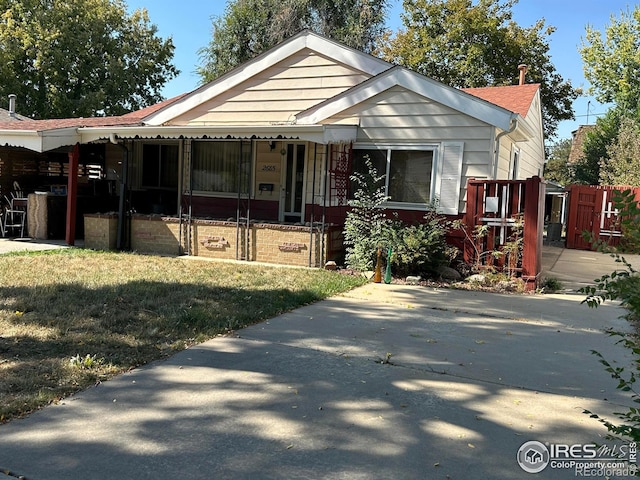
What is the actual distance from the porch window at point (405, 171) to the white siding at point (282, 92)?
204cm

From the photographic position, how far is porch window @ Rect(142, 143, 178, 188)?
14.0 metres

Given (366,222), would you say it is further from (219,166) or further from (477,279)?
(219,166)

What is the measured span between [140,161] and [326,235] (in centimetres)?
682

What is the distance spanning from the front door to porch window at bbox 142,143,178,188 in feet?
11.3

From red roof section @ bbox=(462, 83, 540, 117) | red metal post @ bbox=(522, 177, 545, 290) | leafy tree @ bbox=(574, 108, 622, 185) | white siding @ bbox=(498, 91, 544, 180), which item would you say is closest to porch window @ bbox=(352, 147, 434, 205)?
white siding @ bbox=(498, 91, 544, 180)

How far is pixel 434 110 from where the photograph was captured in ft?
32.3

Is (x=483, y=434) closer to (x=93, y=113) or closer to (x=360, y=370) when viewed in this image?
(x=360, y=370)

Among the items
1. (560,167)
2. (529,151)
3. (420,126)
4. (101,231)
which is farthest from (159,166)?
(560,167)

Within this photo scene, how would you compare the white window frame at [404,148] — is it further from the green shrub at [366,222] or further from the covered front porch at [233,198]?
the covered front porch at [233,198]

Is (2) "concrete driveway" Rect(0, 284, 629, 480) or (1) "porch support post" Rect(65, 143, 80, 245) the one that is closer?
(2) "concrete driveway" Rect(0, 284, 629, 480)

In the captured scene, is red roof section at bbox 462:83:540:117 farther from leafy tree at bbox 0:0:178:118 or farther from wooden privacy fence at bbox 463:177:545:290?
leafy tree at bbox 0:0:178:118

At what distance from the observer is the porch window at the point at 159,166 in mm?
13961

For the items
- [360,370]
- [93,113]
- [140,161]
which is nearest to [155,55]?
[93,113]

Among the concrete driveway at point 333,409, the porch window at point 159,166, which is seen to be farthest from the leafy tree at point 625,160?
the concrete driveway at point 333,409
